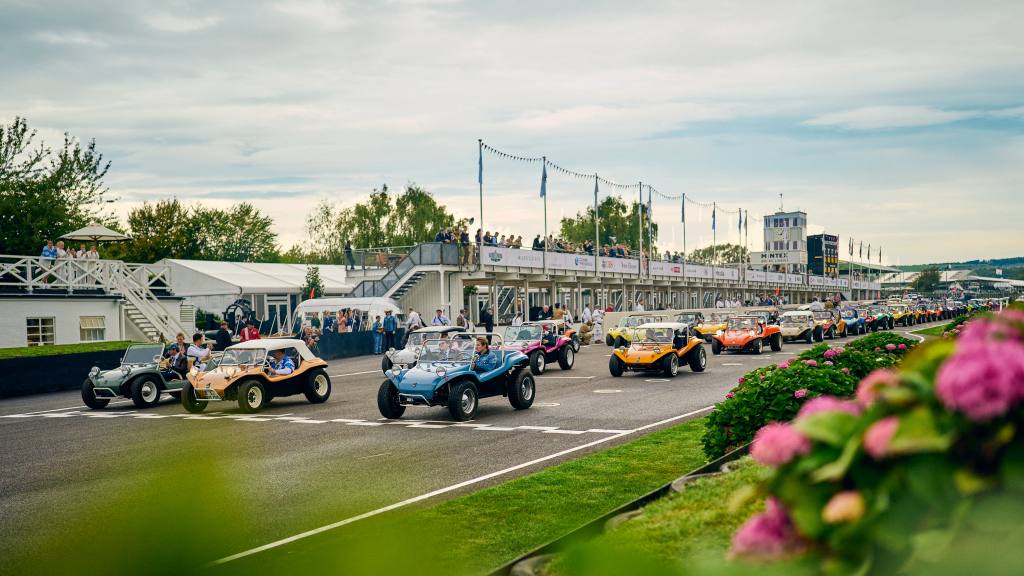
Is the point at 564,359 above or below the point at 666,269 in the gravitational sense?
below

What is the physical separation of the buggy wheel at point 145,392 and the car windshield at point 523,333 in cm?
1058

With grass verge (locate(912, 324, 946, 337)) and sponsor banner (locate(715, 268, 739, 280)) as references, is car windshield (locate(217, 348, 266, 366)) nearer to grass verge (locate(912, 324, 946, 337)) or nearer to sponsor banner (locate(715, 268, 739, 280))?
grass verge (locate(912, 324, 946, 337))

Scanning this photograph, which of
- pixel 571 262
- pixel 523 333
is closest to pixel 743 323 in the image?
pixel 523 333

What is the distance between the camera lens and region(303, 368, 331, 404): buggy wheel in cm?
1947

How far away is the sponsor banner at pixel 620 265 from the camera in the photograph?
53.8 m

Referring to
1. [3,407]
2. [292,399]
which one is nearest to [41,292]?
[3,407]

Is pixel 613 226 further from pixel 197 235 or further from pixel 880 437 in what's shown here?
pixel 880 437

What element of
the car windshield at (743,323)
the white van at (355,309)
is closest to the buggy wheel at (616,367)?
the car windshield at (743,323)

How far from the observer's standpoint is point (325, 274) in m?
54.2

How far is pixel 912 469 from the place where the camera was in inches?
64.9

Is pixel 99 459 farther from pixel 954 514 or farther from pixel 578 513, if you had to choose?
pixel 954 514

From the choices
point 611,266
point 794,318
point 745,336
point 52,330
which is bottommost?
point 745,336

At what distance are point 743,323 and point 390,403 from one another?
765 inches

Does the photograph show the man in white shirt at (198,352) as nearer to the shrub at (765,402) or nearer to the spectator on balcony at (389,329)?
the spectator on balcony at (389,329)
